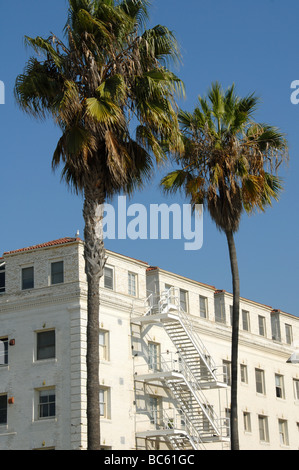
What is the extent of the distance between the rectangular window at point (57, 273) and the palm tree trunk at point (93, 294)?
17.3 m

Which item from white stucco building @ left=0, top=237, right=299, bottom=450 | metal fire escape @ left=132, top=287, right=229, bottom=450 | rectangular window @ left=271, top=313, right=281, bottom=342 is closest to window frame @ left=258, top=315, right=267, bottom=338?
rectangular window @ left=271, top=313, right=281, bottom=342

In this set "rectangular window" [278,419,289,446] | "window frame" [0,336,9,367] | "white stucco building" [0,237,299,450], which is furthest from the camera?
"rectangular window" [278,419,289,446]

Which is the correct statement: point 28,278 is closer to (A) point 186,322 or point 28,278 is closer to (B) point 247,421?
(A) point 186,322

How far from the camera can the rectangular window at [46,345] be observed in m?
42.7

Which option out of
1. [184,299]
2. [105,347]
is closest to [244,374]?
[184,299]

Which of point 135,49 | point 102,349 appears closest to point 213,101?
point 135,49

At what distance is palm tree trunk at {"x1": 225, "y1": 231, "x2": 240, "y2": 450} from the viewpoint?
30625 mm

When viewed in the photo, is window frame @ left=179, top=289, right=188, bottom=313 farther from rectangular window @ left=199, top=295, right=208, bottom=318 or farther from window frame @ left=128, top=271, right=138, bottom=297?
window frame @ left=128, top=271, right=138, bottom=297

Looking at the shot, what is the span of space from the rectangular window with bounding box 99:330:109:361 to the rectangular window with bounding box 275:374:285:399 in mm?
18007

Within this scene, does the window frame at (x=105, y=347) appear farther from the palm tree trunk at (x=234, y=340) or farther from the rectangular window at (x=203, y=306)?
the palm tree trunk at (x=234, y=340)

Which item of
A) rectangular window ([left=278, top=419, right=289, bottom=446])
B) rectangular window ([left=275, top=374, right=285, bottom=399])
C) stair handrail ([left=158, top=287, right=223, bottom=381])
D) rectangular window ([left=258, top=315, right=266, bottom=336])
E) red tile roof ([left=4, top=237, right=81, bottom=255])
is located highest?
red tile roof ([left=4, top=237, right=81, bottom=255])

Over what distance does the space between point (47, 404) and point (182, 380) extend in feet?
25.6

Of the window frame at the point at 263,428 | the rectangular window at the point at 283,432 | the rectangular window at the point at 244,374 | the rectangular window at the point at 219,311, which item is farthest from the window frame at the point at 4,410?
the rectangular window at the point at 283,432

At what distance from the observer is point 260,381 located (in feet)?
183
